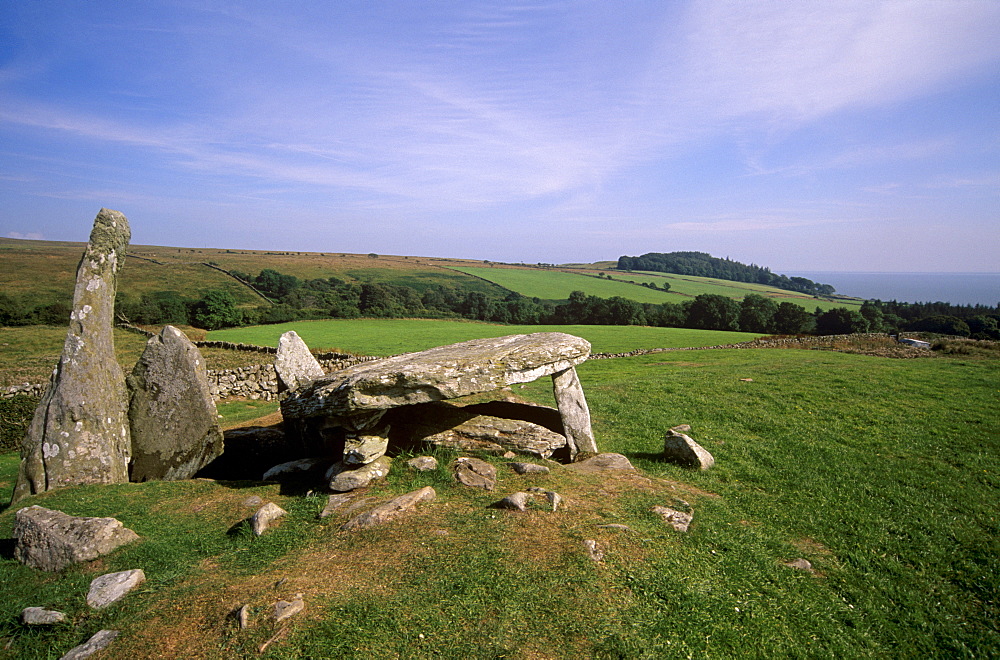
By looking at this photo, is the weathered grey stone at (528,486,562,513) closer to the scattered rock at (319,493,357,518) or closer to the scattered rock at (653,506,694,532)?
the scattered rock at (653,506,694,532)

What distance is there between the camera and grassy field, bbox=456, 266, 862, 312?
91562mm

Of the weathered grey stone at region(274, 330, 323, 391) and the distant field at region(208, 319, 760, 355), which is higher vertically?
the weathered grey stone at region(274, 330, 323, 391)

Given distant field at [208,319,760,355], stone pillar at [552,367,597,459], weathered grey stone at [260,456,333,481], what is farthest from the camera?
distant field at [208,319,760,355]

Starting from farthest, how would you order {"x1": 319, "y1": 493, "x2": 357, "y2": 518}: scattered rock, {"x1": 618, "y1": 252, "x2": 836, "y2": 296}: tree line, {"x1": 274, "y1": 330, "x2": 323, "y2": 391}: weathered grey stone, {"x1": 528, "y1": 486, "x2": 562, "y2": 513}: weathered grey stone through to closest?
{"x1": 618, "y1": 252, "x2": 836, "y2": 296}: tree line
{"x1": 274, "y1": 330, "x2": 323, "y2": 391}: weathered grey stone
{"x1": 319, "y1": 493, "x2": 357, "y2": 518}: scattered rock
{"x1": 528, "y1": 486, "x2": 562, "y2": 513}: weathered grey stone

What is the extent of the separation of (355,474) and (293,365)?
5327 millimetres

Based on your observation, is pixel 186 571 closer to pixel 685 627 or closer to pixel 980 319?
pixel 685 627

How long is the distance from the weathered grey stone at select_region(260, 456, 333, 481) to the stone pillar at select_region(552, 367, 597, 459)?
16.3 ft

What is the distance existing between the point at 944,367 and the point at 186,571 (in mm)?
28486

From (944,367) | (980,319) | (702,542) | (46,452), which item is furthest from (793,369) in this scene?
(980,319)

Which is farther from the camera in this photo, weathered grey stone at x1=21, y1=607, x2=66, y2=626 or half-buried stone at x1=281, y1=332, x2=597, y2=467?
half-buried stone at x1=281, y1=332, x2=597, y2=467

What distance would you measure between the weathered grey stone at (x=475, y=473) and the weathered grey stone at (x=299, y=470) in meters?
2.78

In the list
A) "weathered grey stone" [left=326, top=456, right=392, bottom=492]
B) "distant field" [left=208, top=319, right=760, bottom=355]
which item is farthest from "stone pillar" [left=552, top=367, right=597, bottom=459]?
"distant field" [left=208, top=319, right=760, bottom=355]

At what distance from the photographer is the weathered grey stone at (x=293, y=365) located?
12391 millimetres

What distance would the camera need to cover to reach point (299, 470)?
9.76 m
